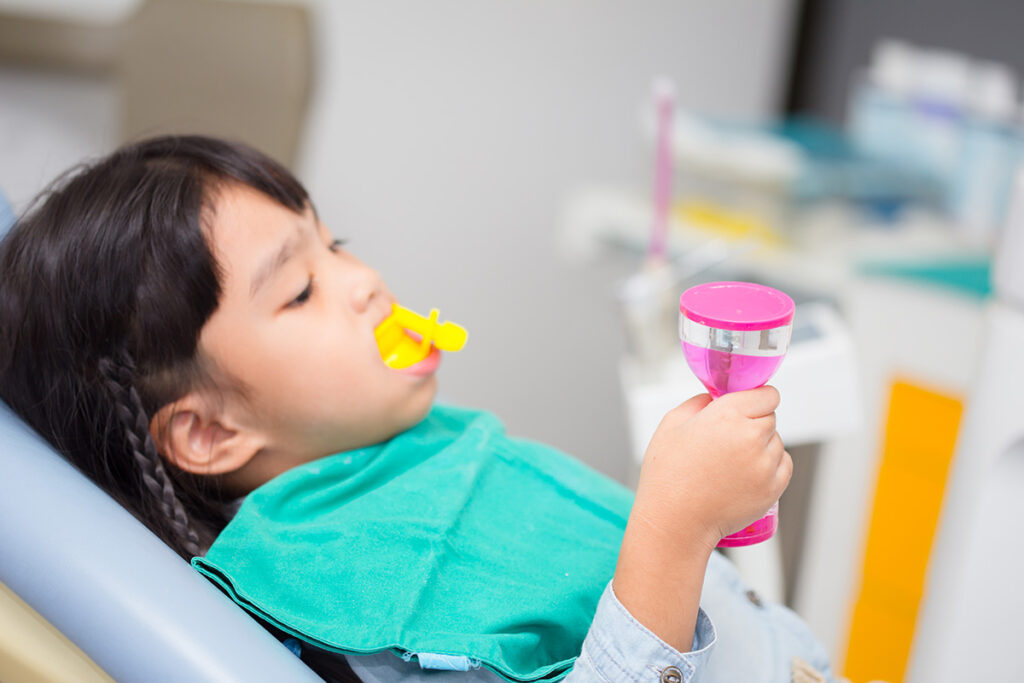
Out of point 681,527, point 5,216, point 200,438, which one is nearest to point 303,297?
point 200,438

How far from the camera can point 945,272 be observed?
1.48 m

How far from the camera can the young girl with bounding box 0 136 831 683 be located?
75cm

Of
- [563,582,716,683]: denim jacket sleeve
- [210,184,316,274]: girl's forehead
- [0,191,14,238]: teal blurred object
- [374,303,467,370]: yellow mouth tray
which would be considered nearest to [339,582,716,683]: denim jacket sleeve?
[563,582,716,683]: denim jacket sleeve

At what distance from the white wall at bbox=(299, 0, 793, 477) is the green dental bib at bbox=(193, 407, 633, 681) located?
137 centimetres

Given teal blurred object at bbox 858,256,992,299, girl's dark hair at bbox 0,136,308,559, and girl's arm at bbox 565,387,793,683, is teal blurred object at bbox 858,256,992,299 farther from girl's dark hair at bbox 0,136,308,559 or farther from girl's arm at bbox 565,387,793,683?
girl's dark hair at bbox 0,136,308,559

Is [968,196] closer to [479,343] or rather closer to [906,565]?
[906,565]

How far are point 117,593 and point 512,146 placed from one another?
193 centimetres

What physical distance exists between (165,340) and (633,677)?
43cm

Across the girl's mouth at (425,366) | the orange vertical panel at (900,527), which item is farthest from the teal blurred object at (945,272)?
the girl's mouth at (425,366)

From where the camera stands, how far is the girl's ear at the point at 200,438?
784 mm

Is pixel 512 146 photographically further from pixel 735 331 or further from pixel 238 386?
pixel 735 331

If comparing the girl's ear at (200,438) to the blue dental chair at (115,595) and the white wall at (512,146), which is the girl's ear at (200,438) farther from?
the white wall at (512,146)

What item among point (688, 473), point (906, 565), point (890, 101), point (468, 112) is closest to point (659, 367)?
point (906, 565)

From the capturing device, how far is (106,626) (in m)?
0.57
